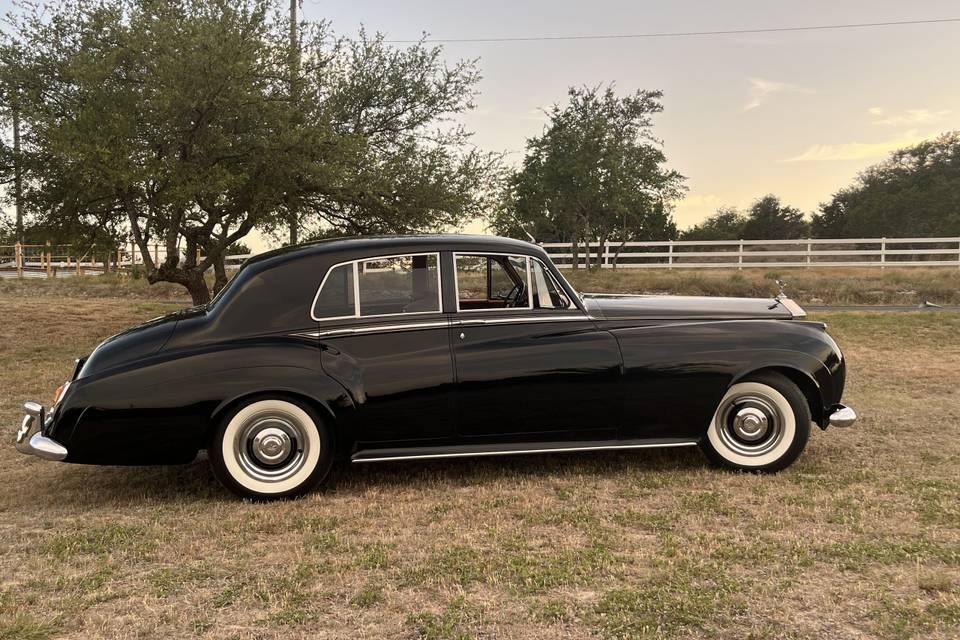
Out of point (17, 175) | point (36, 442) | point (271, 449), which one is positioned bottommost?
point (271, 449)

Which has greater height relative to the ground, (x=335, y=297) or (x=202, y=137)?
(x=202, y=137)

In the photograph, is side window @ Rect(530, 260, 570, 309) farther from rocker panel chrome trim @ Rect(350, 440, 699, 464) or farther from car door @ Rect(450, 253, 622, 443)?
rocker panel chrome trim @ Rect(350, 440, 699, 464)

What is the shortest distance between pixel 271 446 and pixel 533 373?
1.70 metres

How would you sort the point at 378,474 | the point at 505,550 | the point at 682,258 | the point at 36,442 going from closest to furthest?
Result: 1. the point at 505,550
2. the point at 36,442
3. the point at 378,474
4. the point at 682,258

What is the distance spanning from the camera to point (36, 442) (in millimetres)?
4359

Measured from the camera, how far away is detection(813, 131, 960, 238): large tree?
48438 millimetres

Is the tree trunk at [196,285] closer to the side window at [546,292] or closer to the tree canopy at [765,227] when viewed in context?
the side window at [546,292]

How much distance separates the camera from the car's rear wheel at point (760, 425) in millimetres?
4949

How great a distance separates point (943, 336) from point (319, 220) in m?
11.4

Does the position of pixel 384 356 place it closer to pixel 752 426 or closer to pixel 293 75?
pixel 752 426

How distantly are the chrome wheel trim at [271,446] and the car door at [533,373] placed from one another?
97 centimetres

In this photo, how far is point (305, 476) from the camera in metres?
4.51

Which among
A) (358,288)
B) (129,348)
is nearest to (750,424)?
(358,288)

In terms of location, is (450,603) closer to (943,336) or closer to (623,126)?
(943,336)
